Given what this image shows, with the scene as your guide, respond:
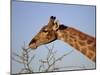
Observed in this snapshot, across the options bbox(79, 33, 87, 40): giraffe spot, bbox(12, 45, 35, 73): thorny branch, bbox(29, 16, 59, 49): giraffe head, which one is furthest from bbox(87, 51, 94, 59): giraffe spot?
bbox(12, 45, 35, 73): thorny branch

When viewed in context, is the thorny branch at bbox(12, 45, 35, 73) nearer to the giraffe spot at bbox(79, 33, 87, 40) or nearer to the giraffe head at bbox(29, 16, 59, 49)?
the giraffe head at bbox(29, 16, 59, 49)

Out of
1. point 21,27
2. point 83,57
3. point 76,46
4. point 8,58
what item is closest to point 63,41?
point 76,46

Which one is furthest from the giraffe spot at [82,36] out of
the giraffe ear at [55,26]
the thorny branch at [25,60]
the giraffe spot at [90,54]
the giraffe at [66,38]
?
the thorny branch at [25,60]

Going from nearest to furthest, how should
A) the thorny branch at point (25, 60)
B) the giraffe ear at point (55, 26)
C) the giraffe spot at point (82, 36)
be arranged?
1. the thorny branch at point (25, 60)
2. the giraffe ear at point (55, 26)
3. the giraffe spot at point (82, 36)

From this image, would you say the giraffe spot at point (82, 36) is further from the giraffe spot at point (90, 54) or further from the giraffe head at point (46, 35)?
the giraffe head at point (46, 35)

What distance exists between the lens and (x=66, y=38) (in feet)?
7.41

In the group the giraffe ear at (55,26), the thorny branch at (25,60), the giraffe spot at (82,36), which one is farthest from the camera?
the giraffe spot at (82,36)

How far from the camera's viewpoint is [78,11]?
2334 millimetres

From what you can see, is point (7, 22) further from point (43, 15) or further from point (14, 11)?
point (43, 15)

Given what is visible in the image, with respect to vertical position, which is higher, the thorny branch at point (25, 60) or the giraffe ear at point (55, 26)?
the giraffe ear at point (55, 26)

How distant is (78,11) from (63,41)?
0.40m

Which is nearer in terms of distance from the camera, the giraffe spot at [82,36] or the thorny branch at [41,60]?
the thorny branch at [41,60]

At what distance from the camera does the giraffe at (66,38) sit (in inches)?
85.3

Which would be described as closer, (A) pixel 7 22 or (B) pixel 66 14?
(A) pixel 7 22
